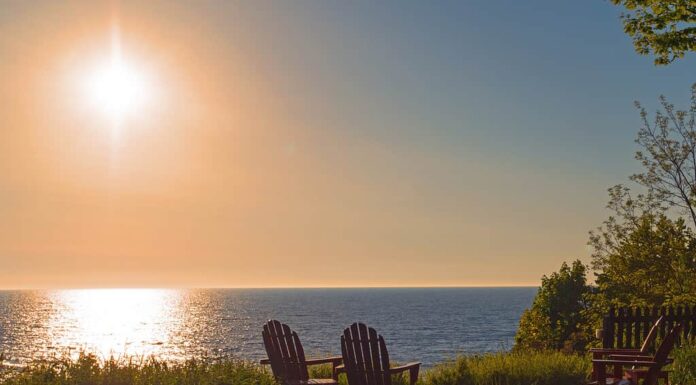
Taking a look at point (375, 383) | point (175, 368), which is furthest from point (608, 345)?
point (175, 368)

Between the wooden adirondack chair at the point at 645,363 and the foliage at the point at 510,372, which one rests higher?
the wooden adirondack chair at the point at 645,363

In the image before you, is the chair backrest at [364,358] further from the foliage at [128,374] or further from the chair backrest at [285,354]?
the foliage at [128,374]

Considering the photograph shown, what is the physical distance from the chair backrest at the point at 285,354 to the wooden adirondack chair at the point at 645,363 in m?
4.21

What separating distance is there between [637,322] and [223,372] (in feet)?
30.2

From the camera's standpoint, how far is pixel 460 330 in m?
97.8

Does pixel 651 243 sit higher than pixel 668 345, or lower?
higher

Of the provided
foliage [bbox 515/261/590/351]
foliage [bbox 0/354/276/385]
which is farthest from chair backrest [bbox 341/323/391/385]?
foliage [bbox 515/261/590/351]

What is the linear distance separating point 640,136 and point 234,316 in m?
132

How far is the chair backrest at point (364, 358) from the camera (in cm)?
964

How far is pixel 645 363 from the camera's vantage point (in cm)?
902

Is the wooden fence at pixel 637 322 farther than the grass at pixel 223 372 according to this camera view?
Yes

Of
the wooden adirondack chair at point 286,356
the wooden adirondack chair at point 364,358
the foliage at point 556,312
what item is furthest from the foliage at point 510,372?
the foliage at point 556,312

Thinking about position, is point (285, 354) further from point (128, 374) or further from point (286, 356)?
point (128, 374)

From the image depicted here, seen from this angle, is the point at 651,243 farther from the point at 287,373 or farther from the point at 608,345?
the point at 287,373
